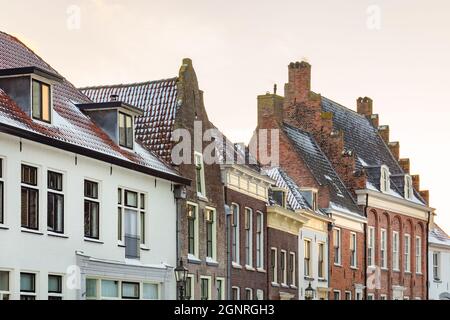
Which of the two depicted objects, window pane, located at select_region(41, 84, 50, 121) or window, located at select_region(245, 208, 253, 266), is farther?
window, located at select_region(245, 208, 253, 266)

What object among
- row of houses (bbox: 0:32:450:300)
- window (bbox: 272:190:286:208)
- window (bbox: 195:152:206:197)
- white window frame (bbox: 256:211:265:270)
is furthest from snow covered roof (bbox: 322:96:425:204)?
window (bbox: 195:152:206:197)

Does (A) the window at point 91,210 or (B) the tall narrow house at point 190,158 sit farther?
(B) the tall narrow house at point 190,158

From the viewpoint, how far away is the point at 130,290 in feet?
117

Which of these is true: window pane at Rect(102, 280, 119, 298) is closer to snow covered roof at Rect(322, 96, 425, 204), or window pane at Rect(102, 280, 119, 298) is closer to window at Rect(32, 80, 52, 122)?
window at Rect(32, 80, 52, 122)

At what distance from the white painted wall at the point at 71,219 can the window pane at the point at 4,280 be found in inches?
5.5

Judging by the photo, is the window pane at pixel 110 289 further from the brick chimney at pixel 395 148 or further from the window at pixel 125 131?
the brick chimney at pixel 395 148

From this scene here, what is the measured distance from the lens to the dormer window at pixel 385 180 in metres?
65.0

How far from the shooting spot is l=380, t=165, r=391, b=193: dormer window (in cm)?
6500

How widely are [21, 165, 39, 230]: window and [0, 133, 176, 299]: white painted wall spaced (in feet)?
0.52

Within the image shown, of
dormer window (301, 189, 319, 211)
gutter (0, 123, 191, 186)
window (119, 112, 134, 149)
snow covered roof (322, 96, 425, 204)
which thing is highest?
snow covered roof (322, 96, 425, 204)

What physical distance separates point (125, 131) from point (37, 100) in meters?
5.51

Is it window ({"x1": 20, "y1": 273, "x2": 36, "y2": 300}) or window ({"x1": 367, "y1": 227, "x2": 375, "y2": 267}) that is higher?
window ({"x1": 367, "y1": 227, "x2": 375, "y2": 267})

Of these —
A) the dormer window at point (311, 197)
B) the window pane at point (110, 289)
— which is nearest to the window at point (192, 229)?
the window pane at point (110, 289)
